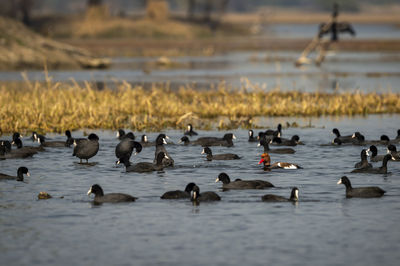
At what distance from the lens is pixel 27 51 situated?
60.6 metres

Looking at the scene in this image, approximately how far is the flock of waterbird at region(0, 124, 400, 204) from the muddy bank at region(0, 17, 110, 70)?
32.1 meters

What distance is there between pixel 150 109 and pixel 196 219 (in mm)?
17246

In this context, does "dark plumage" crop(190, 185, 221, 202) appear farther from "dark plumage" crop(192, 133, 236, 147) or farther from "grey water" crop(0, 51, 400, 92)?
"grey water" crop(0, 51, 400, 92)

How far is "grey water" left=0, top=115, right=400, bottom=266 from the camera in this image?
599 inches

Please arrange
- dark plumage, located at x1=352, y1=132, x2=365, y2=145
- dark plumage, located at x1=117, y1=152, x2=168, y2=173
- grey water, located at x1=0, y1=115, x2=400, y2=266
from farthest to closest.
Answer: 1. dark plumage, located at x1=352, y1=132, x2=365, y2=145
2. dark plumage, located at x1=117, y1=152, x2=168, y2=173
3. grey water, located at x1=0, y1=115, x2=400, y2=266

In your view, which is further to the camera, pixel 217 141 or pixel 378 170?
pixel 217 141

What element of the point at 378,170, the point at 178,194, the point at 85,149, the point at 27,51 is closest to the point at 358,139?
the point at 378,170

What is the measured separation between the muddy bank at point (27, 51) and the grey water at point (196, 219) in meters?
35.5

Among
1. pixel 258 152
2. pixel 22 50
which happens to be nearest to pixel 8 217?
pixel 258 152

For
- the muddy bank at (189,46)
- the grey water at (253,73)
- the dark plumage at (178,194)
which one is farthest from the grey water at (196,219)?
the muddy bank at (189,46)

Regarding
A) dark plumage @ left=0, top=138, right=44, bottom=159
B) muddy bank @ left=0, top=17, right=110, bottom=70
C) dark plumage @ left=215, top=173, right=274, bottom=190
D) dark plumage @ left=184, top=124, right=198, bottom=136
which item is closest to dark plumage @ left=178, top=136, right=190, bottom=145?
dark plumage @ left=184, top=124, right=198, bottom=136

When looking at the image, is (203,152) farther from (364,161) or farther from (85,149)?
(364,161)

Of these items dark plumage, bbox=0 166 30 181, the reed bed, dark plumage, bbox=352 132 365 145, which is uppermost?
the reed bed

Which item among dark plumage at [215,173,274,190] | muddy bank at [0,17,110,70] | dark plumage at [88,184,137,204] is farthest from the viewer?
muddy bank at [0,17,110,70]
